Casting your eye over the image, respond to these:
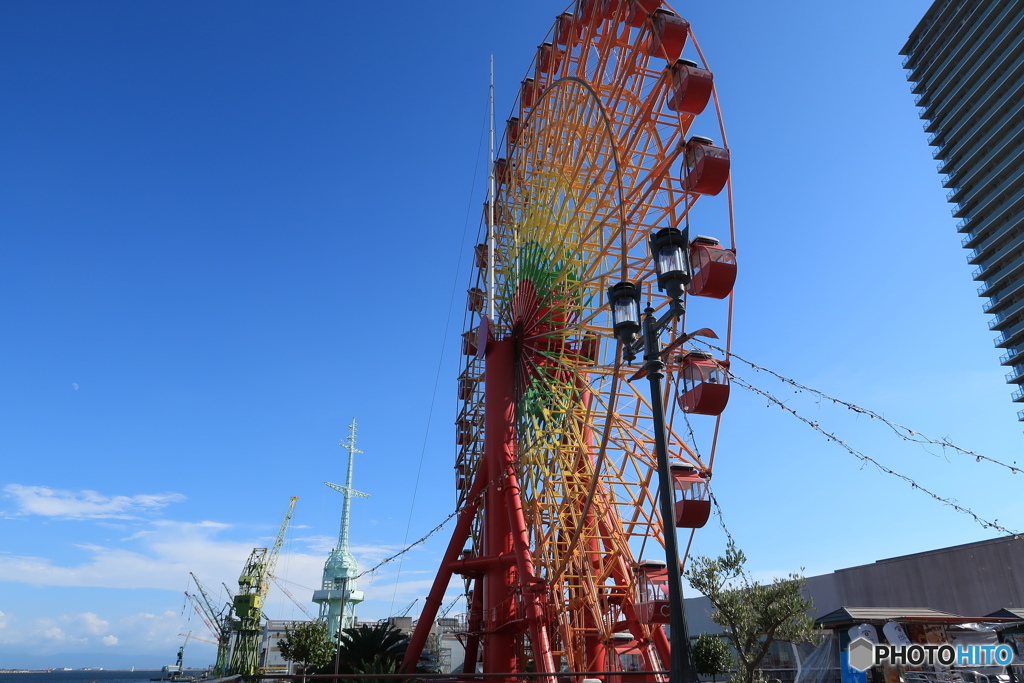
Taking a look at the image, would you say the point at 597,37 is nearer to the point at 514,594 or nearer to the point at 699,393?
the point at 699,393

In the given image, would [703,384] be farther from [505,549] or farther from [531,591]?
[505,549]

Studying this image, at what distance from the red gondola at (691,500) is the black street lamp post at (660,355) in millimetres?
7632

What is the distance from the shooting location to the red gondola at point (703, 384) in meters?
16.2

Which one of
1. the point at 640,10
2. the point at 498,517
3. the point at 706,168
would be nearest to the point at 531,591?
the point at 498,517

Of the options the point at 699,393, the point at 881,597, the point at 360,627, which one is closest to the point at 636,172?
the point at 699,393

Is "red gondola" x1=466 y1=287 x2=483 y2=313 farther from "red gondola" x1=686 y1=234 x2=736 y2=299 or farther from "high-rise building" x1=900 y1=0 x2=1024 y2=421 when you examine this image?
"high-rise building" x1=900 y1=0 x2=1024 y2=421

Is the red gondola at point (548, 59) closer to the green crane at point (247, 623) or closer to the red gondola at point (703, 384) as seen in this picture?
the red gondola at point (703, 384)

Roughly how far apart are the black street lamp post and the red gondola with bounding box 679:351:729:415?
750 cm

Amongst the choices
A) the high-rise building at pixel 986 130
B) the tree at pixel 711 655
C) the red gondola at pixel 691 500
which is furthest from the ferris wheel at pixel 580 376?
the high-rise building at pixel 986 130

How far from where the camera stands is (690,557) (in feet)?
45.0

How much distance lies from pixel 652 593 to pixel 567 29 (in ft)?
58.0

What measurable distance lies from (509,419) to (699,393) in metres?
7.93

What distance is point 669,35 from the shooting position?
1877 centimetres

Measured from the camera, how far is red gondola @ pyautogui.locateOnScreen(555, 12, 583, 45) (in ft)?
77.0
